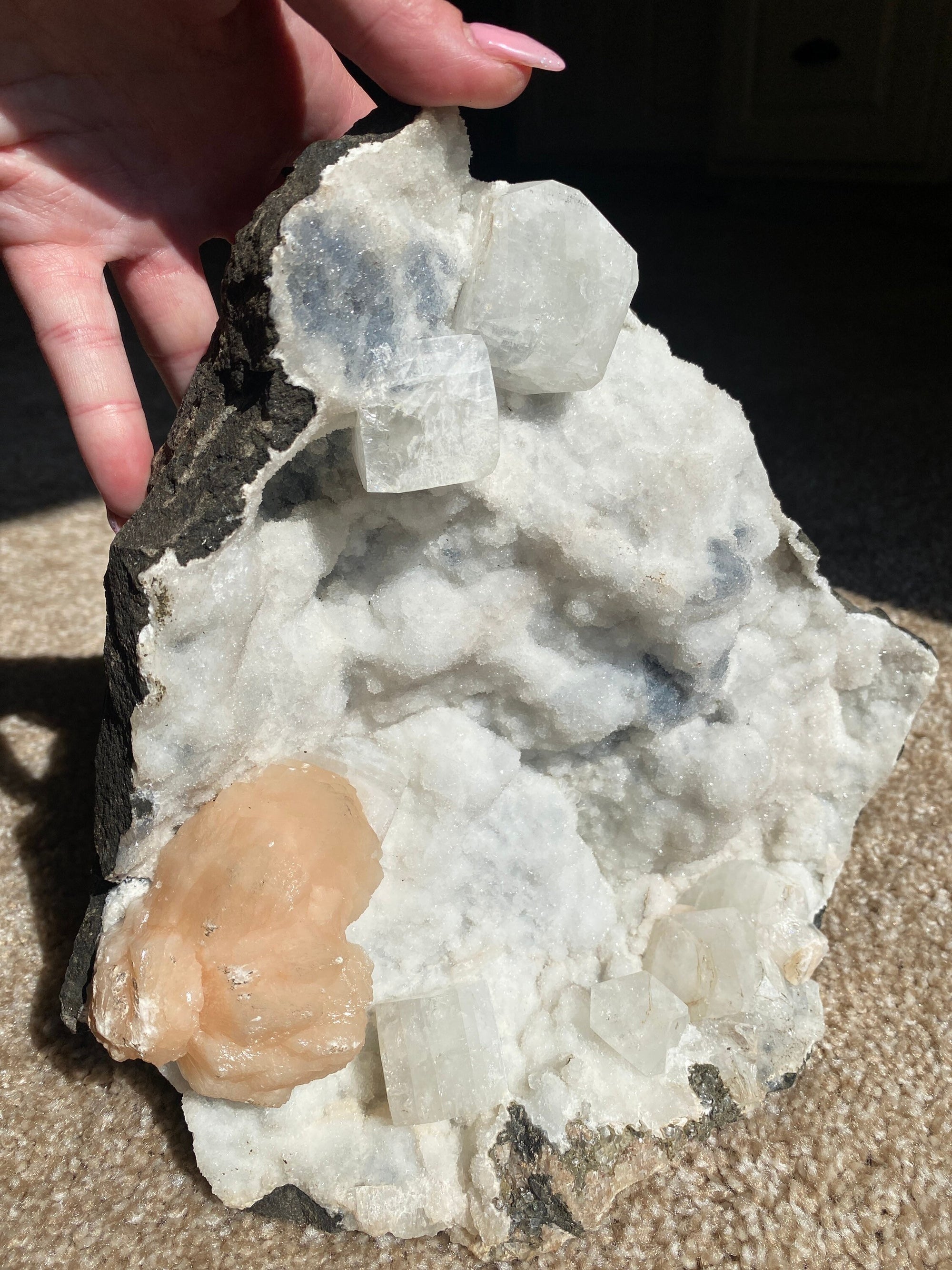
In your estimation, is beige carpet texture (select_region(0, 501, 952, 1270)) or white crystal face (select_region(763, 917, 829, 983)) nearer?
beige carpet texture (select_region(0, 501, 952, 1270))

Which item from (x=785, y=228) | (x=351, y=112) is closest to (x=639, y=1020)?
(x=351, y=112)

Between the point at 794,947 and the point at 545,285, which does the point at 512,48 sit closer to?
the point at 545,285

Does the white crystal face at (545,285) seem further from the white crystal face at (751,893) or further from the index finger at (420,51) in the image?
the white crystal face at (751,893)

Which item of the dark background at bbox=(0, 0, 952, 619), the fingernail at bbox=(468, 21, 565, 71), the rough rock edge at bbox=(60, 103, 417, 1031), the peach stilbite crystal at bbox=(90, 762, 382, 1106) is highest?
the fingernail at bbox=(468, 21, 565, 71)

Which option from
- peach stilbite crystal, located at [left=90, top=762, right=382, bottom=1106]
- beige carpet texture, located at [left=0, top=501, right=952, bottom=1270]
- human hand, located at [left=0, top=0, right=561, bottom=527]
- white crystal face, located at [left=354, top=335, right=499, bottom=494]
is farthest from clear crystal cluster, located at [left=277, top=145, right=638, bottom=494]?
beige carpet texture, located at [left=0, top=501, right=952, bottom=1270]

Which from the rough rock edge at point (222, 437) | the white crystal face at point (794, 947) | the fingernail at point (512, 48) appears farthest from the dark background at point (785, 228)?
the rough rock edge at point (222, 437)

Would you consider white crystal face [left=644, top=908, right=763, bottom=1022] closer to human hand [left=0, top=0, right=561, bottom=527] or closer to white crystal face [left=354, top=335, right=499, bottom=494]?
white crystal face [left=354, top=335, right=499, bottom=494]

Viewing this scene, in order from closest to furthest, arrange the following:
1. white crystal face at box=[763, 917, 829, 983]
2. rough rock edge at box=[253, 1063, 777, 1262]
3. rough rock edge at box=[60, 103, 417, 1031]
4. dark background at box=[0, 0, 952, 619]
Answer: rough rock edge at box=[60, 103, 417, 1031] → rough rock edge at box=[253, 1063, 777, 1262] → white crystal face at box=[763, 917, 829, 983] → dark background at box=[0, 0, 952, 619]
